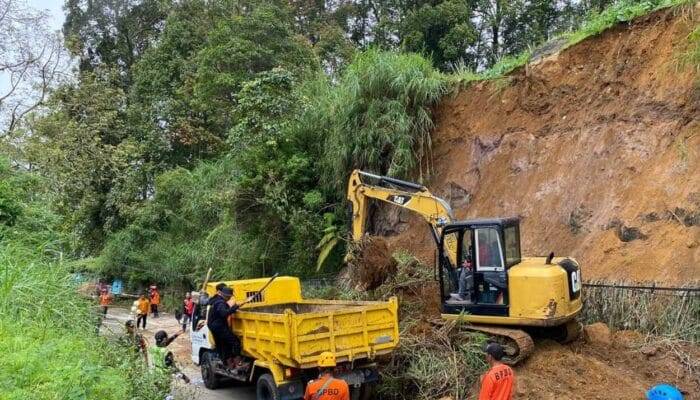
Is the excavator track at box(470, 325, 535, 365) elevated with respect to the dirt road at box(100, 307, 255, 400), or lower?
elevated

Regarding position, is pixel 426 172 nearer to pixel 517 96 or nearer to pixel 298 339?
pixel 517 96

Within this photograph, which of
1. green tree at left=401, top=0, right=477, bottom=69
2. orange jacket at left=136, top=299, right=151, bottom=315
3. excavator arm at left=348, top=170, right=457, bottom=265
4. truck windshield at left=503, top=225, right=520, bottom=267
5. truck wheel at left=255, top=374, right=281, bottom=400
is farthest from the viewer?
green tree at left=401, top=0, right=477, bottom=69

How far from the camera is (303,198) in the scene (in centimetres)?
1720

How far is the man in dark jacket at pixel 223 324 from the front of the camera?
30.6 ft

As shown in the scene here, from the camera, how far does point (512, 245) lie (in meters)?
9.09

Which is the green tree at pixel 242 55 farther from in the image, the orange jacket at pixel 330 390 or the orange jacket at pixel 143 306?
the orange jacket at pixel 330 390

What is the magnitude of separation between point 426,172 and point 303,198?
3634mm

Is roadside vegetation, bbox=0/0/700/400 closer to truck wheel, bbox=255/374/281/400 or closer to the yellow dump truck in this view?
the yellow dump truck

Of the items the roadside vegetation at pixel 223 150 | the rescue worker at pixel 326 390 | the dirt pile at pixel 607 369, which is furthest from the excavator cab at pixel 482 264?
the rescue worker at pixel 326 390

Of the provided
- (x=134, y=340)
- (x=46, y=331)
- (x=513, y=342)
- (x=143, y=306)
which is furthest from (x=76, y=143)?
(x=513, y=342)

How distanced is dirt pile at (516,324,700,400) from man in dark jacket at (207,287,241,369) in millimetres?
4266

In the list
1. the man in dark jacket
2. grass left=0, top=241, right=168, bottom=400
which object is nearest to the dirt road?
the man in dark jacket

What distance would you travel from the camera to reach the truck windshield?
8914mm

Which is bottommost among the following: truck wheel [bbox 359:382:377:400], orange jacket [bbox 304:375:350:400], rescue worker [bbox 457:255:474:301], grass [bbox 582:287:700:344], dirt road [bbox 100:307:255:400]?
dirt road [bbox 100:307:255:400]
